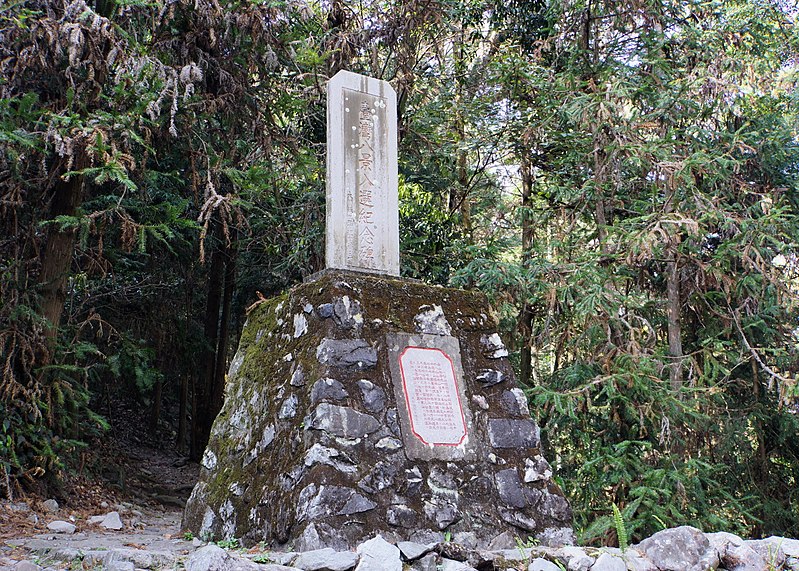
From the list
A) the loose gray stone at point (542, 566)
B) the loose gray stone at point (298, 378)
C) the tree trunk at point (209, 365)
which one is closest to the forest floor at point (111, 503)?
the tree trunk at point (209, 365)

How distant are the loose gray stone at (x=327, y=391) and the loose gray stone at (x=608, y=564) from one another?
1.74 metres

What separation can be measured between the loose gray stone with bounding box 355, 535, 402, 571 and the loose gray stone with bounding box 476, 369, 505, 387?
66.4 inches

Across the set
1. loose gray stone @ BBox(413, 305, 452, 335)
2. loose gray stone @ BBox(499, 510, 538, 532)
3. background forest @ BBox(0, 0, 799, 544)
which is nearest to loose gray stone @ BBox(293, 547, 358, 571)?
loose gray stone @ BBox(499, 510, 538, 532)

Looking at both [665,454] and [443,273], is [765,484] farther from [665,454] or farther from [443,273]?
[443,273]

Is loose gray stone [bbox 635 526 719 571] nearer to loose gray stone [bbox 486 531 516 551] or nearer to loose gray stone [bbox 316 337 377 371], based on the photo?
loose gray stone [bbox 486 531 516 551]

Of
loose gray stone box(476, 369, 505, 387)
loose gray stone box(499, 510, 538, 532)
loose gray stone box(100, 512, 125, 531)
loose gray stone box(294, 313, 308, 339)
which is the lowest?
loose gray stone box(100, 512, 125, 531)

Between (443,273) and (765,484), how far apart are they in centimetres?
434

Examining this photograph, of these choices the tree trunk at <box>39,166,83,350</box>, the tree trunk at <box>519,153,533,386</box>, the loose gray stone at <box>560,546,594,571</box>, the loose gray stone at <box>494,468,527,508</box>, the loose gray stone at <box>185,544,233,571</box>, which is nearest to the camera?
the loose gray stone at <box>185,544,233,571</box>

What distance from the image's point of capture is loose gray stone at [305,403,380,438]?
169 inches

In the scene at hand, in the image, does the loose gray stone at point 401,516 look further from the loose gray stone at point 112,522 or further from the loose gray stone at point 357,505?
the loose gray stone at point 112,522

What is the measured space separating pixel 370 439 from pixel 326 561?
3.37 ft

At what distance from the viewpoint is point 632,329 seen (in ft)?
21.4

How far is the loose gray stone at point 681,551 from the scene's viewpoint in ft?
12.7

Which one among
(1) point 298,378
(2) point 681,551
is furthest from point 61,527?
(2) point 681,551
